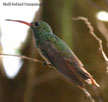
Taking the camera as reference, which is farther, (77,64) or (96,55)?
(96,55)

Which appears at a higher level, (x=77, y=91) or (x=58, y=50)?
(x=58, y=50)

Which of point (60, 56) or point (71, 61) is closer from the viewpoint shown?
point (71, 61)

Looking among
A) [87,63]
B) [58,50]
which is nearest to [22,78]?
[87,63]

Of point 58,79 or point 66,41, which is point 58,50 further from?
point 58,79

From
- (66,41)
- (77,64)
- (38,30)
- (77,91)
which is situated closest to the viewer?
(77,64)
